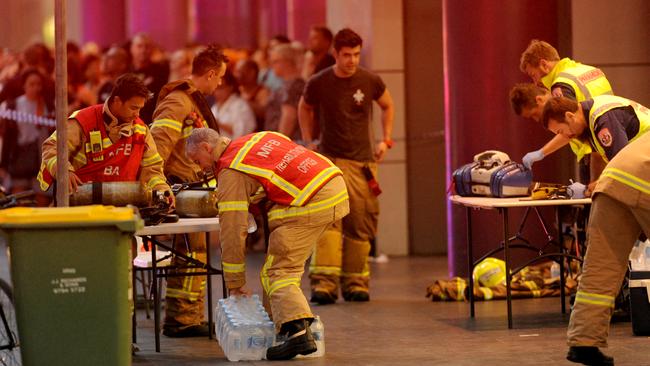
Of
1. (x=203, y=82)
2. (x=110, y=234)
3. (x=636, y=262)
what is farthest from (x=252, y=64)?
(x=110, y=234)

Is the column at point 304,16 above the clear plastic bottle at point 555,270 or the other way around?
above

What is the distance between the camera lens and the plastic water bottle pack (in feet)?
27.3

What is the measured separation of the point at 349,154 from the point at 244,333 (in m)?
3.14

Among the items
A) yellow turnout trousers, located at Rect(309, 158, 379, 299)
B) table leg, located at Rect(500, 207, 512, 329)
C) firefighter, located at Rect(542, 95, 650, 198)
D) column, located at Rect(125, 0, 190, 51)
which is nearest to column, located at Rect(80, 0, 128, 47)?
column, located at Rect(125, 0, 190, 51)

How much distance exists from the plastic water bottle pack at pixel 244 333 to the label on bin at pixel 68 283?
1447 millimetres

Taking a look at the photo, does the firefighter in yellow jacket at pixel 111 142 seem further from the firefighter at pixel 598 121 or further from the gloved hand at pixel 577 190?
the gloved hand at pixel 577 190

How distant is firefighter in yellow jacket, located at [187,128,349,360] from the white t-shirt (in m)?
7.04

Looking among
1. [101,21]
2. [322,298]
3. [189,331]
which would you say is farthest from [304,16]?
[189,331]

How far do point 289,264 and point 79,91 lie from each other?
33.3 ft

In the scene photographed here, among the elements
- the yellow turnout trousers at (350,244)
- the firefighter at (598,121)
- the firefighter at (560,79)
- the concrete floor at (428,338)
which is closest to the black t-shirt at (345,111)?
the yellow turnout trousers at (350,244)

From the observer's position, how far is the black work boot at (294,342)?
8.19 metres

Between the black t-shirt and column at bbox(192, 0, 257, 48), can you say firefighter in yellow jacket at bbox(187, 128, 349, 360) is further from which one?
column at bbox(192, 0, 257, 48)

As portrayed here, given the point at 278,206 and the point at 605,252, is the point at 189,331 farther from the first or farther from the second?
the point at 605,252

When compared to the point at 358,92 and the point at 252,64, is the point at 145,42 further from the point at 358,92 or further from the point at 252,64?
the point at 358,92
